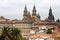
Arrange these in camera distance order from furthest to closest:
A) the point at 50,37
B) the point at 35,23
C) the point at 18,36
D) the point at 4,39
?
1. the point at 35,23
2. the point at 50,37
3. the point at 18,36
4. the point at 4,39

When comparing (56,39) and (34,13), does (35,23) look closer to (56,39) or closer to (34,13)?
(34,13)

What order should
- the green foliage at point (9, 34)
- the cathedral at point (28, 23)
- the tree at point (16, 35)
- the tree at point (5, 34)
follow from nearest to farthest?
the tree at point (5, 34)
the green foliage at point (9, 34)
the tree at point (16, 35)
the cathedral at point (28, 23)

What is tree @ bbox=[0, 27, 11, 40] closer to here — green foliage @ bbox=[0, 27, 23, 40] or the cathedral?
green foliage @ bbox=[0, 27, 23, 40]

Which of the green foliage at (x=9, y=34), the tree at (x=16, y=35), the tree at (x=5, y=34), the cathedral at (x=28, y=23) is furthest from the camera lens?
the cathedral at (x=28, y=23)

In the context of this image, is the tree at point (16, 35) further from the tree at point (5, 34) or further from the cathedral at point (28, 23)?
the cathedral at point (28, 23)

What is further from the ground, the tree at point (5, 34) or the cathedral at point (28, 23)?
the tree at point (5, 34)

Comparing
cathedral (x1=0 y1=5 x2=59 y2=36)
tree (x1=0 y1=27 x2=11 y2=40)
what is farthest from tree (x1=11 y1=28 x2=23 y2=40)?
cathedral (x1=0 y1=5 x2=59 y2=36)

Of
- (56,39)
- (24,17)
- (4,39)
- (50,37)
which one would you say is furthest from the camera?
(24,17)

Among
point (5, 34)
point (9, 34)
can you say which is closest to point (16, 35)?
point (9, 34)

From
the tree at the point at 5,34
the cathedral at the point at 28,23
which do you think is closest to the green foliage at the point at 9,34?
the tree at the point at 5,34

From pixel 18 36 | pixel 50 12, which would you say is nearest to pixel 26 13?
pixel 50 12

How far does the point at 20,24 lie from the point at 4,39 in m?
107

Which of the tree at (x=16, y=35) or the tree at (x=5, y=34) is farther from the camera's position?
the tree at (x=16, y=35)

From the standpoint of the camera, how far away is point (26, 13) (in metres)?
165
